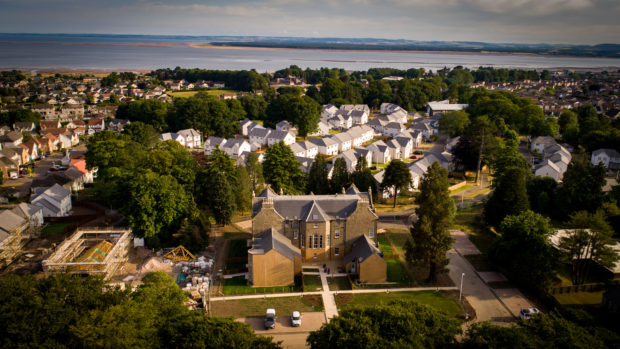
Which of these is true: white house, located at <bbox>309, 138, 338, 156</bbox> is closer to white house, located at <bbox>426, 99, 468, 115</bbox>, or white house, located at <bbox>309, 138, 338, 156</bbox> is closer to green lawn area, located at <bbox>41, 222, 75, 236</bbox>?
green lawn area, located at <bbox>41, 222, 75, 236</bbox>

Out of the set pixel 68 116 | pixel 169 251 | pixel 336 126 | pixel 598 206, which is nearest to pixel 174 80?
pixel 68 116

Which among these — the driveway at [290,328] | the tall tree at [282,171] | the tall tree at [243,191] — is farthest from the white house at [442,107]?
the driveway at [290,328]

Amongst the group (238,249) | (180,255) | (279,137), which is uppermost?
(279,137)

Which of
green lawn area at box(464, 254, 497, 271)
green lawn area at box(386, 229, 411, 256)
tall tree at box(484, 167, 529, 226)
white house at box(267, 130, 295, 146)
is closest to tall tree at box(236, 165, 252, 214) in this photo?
green lawn area at box(386, 229, 411, 256)

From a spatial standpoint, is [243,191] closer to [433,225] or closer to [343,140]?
[433,225]

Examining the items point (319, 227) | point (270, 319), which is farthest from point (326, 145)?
point (270, 319)
